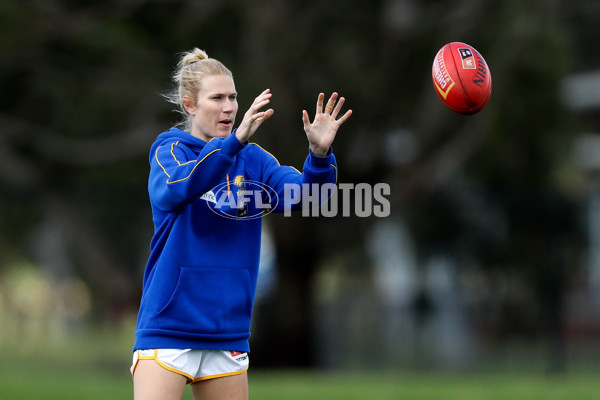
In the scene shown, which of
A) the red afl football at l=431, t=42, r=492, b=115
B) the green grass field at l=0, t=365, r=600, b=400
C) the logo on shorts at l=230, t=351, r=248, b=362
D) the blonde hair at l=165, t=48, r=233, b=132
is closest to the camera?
the logo on shorts at l=230, t=351, r=248, b=362

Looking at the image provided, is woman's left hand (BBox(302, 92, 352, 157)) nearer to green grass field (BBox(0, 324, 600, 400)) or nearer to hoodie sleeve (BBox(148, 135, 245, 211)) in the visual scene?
hoodie sleeve (BBox(148, 135, 245, 211))

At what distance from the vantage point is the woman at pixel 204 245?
3.97 m

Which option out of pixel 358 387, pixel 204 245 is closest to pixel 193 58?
pixel 204 245

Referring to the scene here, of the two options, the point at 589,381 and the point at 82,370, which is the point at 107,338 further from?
the point at 589,381

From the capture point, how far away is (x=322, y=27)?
14.6 meters

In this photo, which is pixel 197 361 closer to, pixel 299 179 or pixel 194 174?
pixel 194 174

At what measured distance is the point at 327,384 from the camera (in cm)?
1093

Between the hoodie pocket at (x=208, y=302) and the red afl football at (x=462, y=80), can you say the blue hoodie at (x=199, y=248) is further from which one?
the red afl football at (x=462, y=80)

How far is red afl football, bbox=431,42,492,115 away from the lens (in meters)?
4.97

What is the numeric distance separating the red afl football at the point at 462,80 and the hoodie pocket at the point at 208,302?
Result: 1.63m

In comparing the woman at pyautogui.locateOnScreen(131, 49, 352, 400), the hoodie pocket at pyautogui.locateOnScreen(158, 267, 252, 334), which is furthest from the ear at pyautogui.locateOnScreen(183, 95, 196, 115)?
the hoodie pocket at pyautogui.locateOnScreen(158, 267, 252, 334)

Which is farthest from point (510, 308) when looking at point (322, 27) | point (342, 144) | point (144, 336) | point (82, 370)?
point (144, 336)

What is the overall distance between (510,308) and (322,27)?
19.0 feet

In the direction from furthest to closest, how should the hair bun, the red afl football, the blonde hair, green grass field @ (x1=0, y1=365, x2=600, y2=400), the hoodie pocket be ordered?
green grass field @ (x1=0, y1=365, x2=600, y2=400) < the red afl football < the hair bun < the blonde hair < the hoodie pocket
